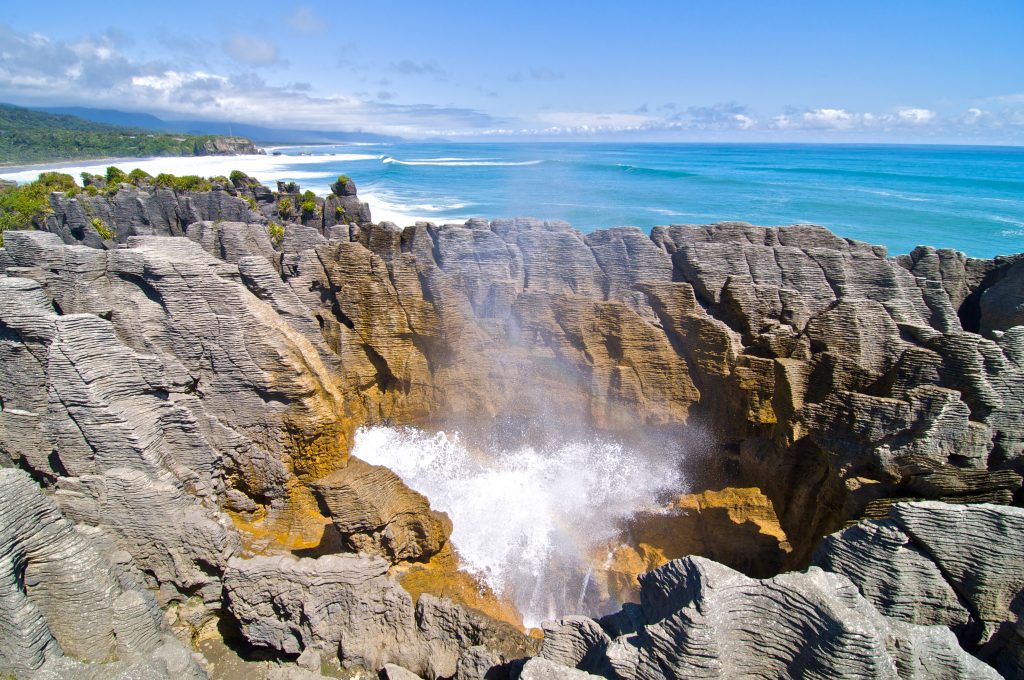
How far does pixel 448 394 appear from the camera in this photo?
11758mm

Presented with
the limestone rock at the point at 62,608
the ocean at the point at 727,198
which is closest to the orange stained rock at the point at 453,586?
the limestone rock at the point at 62,608

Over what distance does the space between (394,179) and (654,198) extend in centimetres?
4420

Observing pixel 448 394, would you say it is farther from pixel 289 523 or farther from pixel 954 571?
pixel 954 571

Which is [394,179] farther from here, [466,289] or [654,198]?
[466,289]

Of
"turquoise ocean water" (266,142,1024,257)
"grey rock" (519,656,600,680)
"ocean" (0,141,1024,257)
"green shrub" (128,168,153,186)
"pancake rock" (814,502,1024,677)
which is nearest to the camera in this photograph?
"grey rock" (519,656,600,680)

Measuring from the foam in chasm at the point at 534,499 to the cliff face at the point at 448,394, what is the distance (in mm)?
542

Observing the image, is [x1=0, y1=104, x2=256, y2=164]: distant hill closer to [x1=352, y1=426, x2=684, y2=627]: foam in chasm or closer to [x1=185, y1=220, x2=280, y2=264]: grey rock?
[x1=185, y1=220, x2=280, y2=264]: grey rock

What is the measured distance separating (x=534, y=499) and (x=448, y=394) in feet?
9.70

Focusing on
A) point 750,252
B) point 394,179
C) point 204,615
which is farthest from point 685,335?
point 394,179

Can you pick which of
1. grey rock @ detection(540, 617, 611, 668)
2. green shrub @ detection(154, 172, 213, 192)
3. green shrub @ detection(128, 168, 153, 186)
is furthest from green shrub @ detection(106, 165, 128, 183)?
grey rock @ detection(540, 617, 611, 668)

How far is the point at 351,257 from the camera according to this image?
11500 millimetres

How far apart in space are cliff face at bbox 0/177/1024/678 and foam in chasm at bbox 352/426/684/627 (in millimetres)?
542

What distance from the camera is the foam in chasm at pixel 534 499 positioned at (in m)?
9.20

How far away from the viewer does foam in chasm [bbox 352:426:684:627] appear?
9.20m
